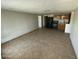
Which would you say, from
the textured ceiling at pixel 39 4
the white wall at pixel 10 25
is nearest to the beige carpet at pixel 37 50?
the white wall at pixel 10 25

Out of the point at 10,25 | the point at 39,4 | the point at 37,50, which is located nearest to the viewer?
the point at 39,4

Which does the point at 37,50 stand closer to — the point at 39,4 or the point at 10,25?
the point at 39,4

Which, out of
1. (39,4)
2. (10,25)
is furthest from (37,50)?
(10,25)

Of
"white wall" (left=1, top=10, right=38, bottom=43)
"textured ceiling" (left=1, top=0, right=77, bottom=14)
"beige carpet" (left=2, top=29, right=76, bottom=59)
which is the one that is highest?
"textured ceiling" (left=1, top=0, right=77, bottom=14)

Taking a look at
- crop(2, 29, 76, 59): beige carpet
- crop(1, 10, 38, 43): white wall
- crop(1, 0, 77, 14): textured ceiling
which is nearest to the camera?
crop(1, 0, 77, 14): textured ceiling

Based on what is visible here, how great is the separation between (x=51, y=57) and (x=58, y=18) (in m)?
10.2

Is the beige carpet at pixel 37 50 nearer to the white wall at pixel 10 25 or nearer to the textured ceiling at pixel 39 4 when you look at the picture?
the white wall at pixel 10 25

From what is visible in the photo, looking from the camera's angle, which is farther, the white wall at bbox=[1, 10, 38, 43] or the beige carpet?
the white wall at bbox=[1, 10, 38, 43]

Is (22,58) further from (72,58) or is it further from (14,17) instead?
(14,17)

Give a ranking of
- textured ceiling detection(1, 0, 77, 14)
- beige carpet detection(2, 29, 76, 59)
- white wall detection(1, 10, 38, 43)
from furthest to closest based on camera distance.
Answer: white wall detection(1, 10, 38, 43) → beige carpet detection(2, 29, 76, 59) → textured ceiling detection(1, 0, 77, 14)

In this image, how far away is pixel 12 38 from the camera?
5.62 metres

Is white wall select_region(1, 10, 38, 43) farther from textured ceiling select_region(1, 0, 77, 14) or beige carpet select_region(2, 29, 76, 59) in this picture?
textured ceiling select_region(1, 0, 77, 14)

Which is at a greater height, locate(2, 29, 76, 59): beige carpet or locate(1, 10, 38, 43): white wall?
locate(1, 10, 38, 43): white wall

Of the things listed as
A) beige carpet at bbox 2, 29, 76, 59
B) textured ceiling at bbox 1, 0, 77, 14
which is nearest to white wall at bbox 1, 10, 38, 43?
beige carpet at bbox 2, 29, 76, 59
